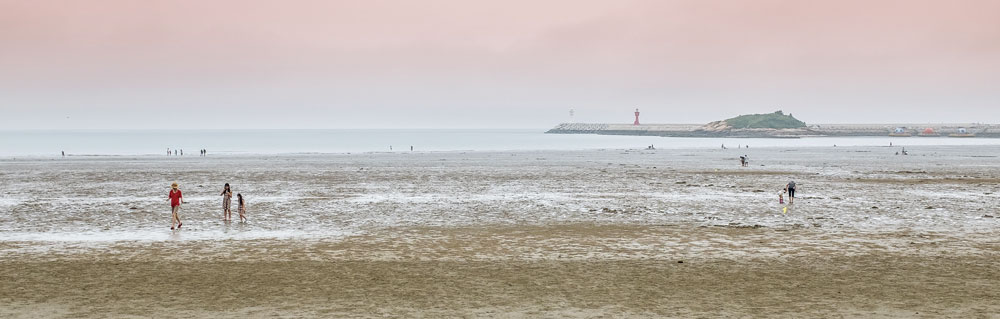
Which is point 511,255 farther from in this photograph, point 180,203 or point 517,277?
point 180,203

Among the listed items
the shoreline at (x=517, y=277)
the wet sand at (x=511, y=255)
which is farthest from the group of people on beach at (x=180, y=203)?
the shoreline at (x=517, y=277)

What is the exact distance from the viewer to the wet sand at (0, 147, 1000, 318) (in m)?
14.5

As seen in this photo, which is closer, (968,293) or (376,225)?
(968,293)

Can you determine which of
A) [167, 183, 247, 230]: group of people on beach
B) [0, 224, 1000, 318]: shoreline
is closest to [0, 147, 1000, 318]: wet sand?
[0, 224, 1000, 318]: shoreline

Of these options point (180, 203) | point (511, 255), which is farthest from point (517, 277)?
point (180, 203)

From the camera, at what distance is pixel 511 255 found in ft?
67.4

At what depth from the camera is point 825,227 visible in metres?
26.3

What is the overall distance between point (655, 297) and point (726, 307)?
4.67 ft

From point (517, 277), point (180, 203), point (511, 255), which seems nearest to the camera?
point (517, 277)

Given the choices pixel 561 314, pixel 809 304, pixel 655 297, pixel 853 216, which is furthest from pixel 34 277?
pixel 853 216

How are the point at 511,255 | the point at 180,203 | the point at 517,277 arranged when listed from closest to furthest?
the point at 517,277 → the point at 511,255 → the point at 180,203

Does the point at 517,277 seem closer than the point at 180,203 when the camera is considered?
Yes

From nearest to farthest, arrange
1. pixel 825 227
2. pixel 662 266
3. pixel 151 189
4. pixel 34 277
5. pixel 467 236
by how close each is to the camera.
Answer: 1. pixel 34 277
2. pixel 662 266
3. pixel 467 236
4. pixel 825 227
5. pixel 151 189

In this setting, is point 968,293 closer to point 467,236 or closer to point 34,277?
point 467,236
